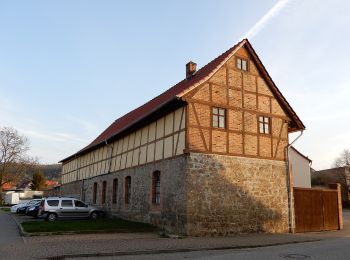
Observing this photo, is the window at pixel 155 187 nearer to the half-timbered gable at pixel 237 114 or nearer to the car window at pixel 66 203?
the half-timbered gable at pixel 237 114

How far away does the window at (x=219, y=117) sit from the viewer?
60.9ft

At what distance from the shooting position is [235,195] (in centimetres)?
1845

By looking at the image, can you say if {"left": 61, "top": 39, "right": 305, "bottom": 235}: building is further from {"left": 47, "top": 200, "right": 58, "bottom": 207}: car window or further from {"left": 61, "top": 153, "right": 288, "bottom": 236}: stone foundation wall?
{"left": 47, "top": 200, "right": 58, "bottom": 207}: car window

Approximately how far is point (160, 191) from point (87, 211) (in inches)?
314

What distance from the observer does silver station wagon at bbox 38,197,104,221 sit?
2333cm

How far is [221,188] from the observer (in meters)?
18.0

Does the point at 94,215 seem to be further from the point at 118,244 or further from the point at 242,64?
the point at 242,64

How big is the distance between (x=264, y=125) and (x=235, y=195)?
14.3 ft

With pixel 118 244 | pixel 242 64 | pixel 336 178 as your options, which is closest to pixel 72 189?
pixel 242 64

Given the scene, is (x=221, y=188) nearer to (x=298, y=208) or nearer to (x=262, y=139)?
(x=262, y=139)

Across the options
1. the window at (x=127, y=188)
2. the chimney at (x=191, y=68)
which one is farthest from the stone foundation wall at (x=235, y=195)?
the window at (x=127, y=188)

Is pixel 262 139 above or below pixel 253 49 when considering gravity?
below

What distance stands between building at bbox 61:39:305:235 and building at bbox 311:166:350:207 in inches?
1728

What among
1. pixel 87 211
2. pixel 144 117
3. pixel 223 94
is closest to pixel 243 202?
pixel 223 94
